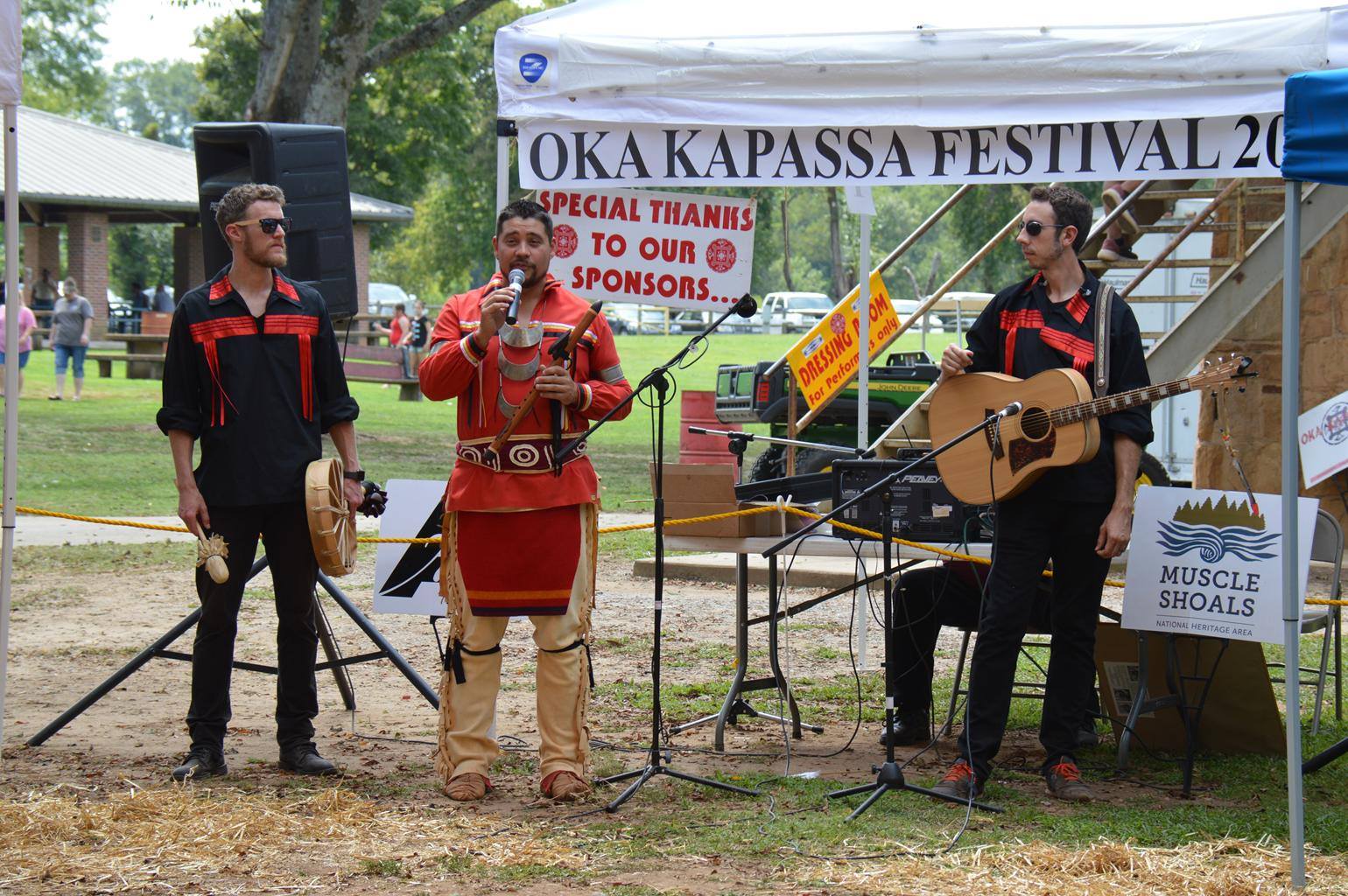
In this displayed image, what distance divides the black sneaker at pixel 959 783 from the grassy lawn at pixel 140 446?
16.6ft

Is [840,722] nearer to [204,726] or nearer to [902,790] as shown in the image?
[902,790]

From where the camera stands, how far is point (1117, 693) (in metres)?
6.45

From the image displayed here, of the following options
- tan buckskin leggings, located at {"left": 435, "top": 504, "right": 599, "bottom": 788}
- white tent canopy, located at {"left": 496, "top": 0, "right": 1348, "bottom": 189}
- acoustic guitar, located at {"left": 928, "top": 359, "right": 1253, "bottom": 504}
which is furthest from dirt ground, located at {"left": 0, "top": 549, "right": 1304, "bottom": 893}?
white tent canopy, located at {"left": 496, "top": 0, "right": 1348, "bottom": 189}

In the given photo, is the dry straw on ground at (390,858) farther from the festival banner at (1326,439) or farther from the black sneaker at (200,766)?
the festival banner at (1326,439)

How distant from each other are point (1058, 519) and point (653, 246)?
228 centimetres

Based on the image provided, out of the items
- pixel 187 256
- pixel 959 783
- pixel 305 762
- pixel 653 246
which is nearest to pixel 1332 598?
pixel 959 783

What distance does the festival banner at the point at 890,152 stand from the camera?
586 cm

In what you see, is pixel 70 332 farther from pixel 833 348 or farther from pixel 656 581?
pixel 656 581

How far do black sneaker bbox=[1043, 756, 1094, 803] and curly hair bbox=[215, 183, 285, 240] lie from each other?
3.55 m

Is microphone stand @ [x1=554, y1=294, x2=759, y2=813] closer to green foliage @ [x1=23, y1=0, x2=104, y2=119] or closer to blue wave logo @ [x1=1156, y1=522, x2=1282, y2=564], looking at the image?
blue wave logo @ [x1=1156, y1=522, x2=1282, y2=564]

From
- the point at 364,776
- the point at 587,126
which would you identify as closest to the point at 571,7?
the point at 587,126

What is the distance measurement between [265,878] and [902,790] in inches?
88.5

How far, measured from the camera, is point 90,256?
36.2 m

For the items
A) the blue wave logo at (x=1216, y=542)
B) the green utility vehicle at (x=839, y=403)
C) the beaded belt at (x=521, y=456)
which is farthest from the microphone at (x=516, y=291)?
the green utility vehicle at (x=839, y=403)
